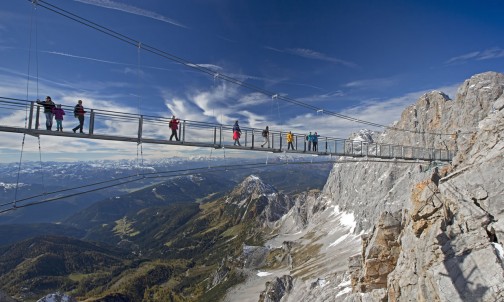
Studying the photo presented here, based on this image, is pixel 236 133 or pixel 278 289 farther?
pixel 278 289

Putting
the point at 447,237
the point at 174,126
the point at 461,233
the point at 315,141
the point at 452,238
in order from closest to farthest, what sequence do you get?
the point at 174,126 → the point at 461,233 → the point at 452,238 → the point at 447,237 → the point at 315,141

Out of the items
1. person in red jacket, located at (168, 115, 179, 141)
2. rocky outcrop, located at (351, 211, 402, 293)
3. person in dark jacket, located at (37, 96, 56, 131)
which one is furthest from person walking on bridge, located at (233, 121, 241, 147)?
rocky outcrop, located at (351, 211, 402, 293)

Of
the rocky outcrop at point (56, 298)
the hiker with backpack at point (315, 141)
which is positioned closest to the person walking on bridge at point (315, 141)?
the hiker with backpack at point (315, 141)

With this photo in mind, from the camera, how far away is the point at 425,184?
4178 centimetres

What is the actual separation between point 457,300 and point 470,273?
2.50m

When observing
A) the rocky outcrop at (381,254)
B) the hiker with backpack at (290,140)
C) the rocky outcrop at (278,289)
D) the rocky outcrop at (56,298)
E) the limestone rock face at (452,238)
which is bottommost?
the rocky outcrop at (56,298)

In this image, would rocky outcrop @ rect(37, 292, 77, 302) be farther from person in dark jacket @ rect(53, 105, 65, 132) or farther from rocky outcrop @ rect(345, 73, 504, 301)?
person in dark jacket @ rect(53, 105, 65, 132)

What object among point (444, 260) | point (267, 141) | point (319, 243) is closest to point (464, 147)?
point (444, 260)

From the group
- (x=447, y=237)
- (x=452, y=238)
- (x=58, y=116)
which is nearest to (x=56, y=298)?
(x=58, y=116)

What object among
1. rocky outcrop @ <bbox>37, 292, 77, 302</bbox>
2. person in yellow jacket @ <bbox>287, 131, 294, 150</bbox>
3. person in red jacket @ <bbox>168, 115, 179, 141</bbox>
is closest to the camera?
person in red jacket @ <bbox>168, 115, 179, 141</bbox>

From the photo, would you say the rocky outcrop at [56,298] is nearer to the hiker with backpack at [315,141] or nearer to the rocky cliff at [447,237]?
the rocky cliff at [447,237]

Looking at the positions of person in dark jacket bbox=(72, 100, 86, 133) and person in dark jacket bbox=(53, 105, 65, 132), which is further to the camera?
person in dark jacket bbox=(72, 100, 86, 133)

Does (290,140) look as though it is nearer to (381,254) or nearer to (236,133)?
(236,133)

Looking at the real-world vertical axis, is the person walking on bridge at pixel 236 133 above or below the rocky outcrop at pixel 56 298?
above
